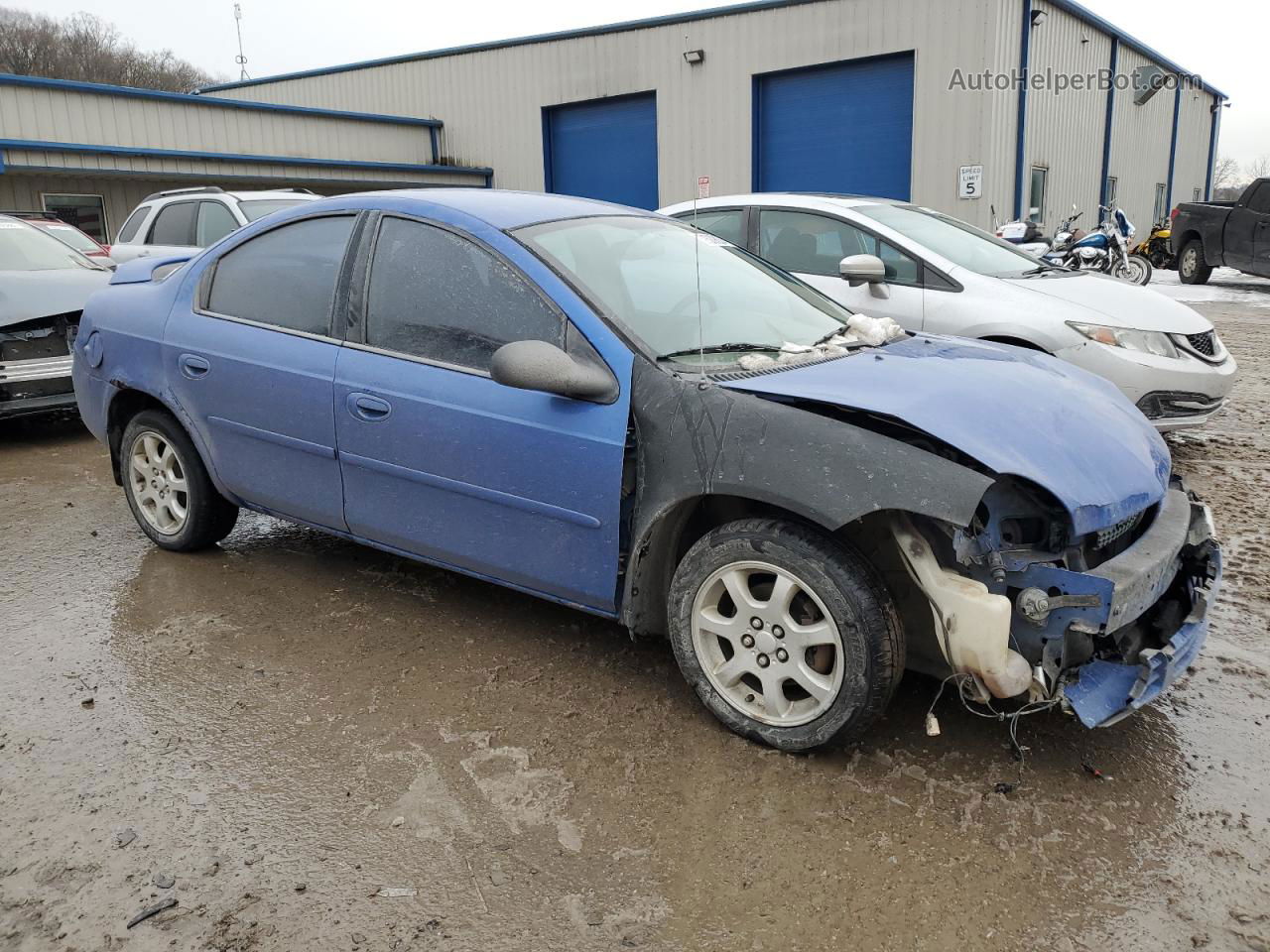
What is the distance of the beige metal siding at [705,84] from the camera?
16.4 metres

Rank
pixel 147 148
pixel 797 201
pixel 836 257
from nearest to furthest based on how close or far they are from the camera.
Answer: pixel 836 257, pixel 797 201, pixel 147 148

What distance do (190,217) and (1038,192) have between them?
15362 millimetres

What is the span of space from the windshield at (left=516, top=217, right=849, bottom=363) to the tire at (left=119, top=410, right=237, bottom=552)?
199 cm

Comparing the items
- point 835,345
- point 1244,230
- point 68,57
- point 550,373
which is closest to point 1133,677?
point 835,345

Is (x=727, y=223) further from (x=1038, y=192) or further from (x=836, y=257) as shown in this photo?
(x=1038, y=192)

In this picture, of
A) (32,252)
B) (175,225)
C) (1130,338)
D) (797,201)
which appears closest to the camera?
(1130,338)

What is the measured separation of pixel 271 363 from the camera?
3.81 m

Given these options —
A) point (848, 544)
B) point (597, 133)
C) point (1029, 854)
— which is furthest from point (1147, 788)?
point (597, 133)

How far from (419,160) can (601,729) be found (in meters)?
22.1

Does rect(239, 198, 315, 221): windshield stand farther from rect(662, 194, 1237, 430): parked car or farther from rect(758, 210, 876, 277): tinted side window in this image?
rect(758, 210, 876, 277): tinted side window

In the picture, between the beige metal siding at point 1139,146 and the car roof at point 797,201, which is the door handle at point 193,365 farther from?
the beige metal siding at point 1139,146

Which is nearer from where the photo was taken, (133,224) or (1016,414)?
(1016,414)

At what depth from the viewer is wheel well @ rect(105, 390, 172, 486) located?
4.51m

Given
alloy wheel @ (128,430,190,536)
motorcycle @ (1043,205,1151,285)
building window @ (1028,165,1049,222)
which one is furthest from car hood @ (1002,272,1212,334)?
building window @ (1028,165,1049,222)
